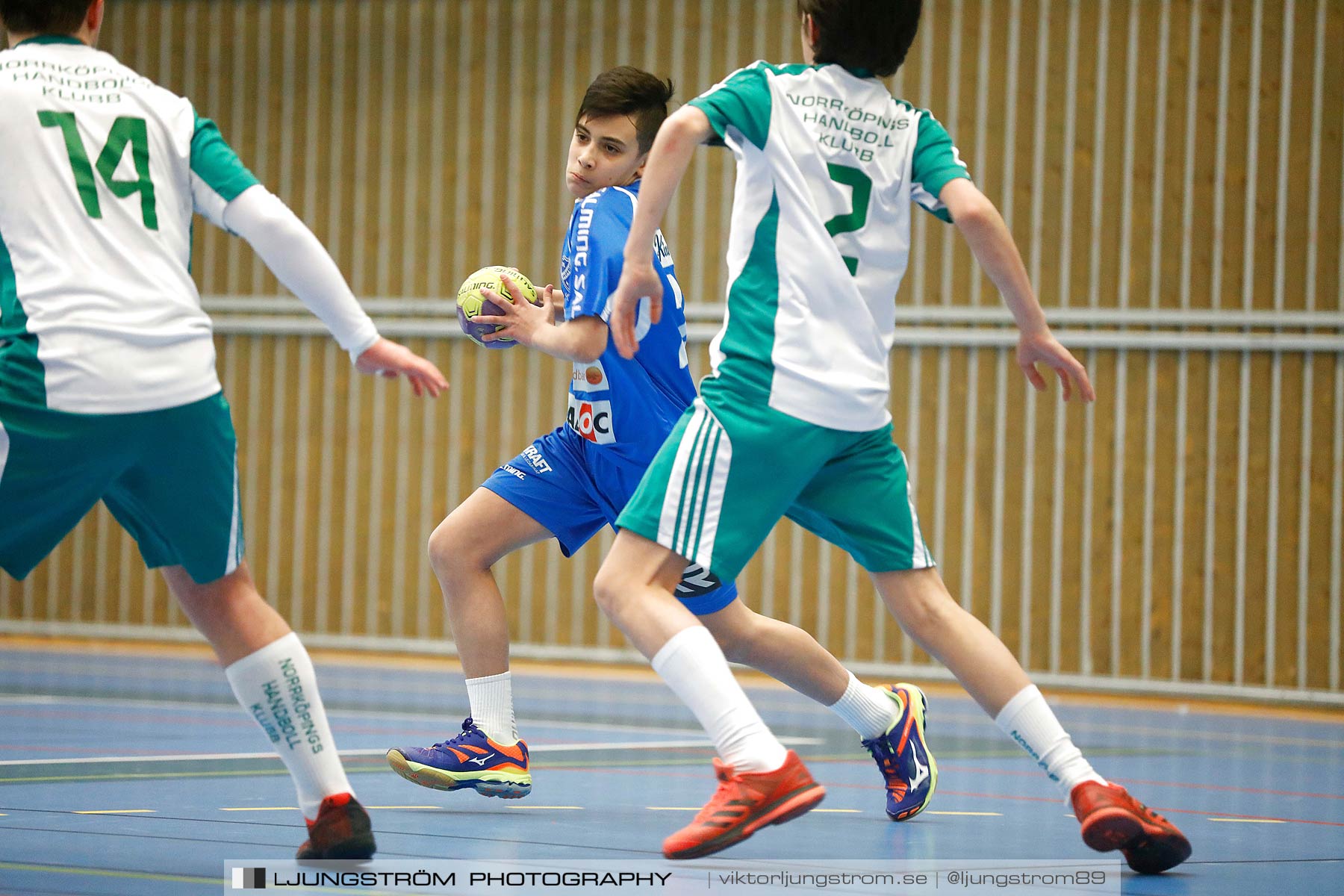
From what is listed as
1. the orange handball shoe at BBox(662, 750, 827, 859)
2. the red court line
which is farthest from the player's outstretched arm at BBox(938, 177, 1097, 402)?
the red court line

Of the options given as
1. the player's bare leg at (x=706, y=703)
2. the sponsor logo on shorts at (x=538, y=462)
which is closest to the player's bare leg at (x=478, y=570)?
the sponsor logo on shorts at (x=538, y=462)

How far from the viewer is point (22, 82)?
9.47 ft

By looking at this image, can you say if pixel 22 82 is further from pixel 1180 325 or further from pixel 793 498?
pixel 1180 325

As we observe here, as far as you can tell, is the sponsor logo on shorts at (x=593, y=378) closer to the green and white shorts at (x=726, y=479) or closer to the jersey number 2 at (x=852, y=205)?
the green and white shorts at (x=726, y=479)

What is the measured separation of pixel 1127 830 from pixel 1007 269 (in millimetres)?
1127

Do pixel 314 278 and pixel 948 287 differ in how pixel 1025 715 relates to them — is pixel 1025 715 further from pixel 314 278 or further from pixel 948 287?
pixel 948 287

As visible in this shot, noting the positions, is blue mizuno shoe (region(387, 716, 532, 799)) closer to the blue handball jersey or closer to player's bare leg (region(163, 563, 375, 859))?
the blue handball jersey

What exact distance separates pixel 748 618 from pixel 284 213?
1.87 m

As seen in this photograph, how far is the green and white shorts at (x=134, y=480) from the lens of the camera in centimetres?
282

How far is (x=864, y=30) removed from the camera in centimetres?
332

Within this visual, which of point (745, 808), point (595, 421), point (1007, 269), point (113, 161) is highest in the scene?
point (113, 161)

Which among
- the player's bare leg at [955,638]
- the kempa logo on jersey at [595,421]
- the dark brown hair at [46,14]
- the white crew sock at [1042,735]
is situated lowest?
the white crew sock at [1042,735]

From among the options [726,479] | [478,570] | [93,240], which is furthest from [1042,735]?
[93,240]

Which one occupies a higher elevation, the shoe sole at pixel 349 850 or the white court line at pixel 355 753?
the shoe sole at pixel 349 850
